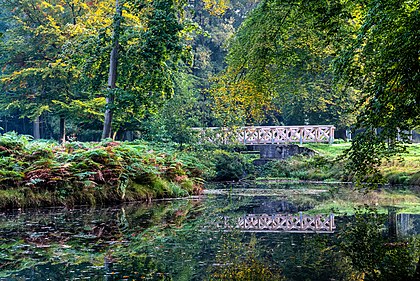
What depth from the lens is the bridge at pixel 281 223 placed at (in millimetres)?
6676

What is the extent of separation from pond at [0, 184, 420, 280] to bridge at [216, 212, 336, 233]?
0.01 metres

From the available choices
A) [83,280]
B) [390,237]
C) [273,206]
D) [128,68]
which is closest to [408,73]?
[390,237]

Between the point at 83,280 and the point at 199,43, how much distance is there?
1458 inches

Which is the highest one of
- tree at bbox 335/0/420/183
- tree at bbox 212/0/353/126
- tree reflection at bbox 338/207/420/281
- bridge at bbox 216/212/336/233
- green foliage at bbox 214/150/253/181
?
tree at bbox 212/0/353/126

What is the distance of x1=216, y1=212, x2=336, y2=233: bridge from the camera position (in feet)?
21.9

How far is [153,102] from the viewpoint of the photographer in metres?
15.0

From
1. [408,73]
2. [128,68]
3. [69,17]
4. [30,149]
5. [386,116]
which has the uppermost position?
[69,17]

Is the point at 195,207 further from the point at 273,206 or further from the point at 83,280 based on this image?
the point at 83,280

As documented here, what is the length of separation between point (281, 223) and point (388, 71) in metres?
3.19

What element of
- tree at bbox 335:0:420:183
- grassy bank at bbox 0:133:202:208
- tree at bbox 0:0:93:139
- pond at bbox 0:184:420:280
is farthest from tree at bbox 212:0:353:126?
tree at bbox 0:0:93:139

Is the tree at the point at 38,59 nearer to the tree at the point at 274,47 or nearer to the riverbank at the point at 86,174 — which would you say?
the riverbank at the point at 86,174

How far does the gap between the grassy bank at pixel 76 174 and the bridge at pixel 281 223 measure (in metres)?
3.40

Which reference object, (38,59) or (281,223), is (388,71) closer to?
(281,223)

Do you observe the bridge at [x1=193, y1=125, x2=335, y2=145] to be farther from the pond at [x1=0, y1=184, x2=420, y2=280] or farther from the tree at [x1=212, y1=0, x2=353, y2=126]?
the pond at [x1=0, y1=184, x2=420, y2=280]
